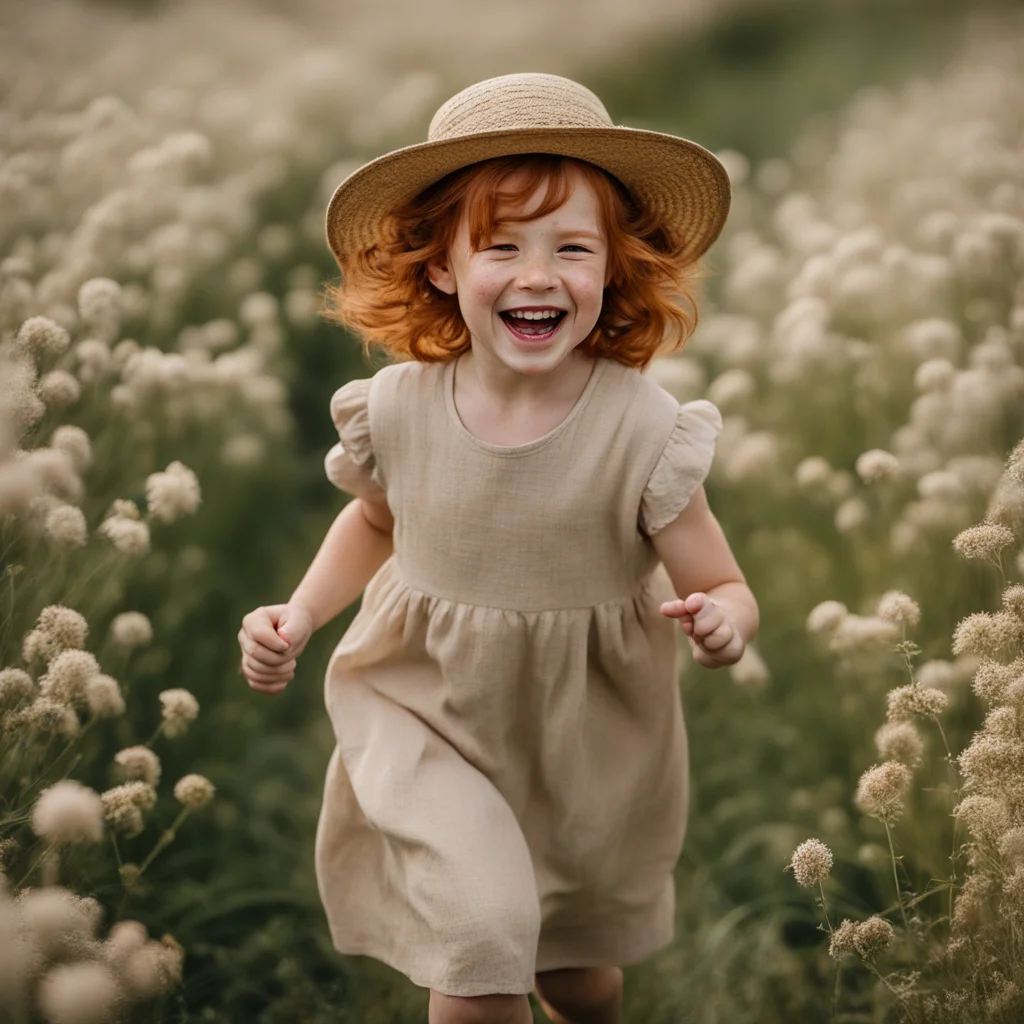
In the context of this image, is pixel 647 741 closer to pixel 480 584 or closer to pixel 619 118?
pixel 480 584

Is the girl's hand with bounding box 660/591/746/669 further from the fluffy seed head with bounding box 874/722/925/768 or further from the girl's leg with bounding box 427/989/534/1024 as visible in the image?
the girl's leg with bounding box 427/989/534/1024

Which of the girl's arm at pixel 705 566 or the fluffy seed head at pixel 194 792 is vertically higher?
the girl's arm at pixel 705 566

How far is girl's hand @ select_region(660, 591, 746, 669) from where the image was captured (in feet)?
6.61

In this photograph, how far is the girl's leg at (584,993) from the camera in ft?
A: 8.40

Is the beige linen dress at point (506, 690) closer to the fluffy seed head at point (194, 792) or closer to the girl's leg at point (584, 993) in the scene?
the girl's leg at point (584, 993)

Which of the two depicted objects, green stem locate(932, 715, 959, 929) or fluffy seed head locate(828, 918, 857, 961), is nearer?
fluffy seed head locate(828, 918, 857, 961)

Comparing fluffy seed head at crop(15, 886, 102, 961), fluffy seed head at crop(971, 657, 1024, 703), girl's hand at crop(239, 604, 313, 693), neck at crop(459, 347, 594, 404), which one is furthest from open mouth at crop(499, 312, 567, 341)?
fluffy seed head at crop(15, 886, 102, 961)

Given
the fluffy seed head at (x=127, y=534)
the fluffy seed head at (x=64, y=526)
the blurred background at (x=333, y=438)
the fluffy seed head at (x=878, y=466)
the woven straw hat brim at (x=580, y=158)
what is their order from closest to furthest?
the woven straw hat brim at (x=580, y=158)
the fluffy seed head at (x=64, y=526)
the fluffy seed head at (x=127, y=534)
the fluffy seed head at (x=878, y=466)
the blurred background at (x=333, y=438)

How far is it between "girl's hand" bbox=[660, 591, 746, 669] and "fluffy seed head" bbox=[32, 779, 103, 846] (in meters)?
0.95

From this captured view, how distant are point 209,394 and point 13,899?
67.5 inches

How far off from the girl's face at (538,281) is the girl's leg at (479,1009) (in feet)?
3.36

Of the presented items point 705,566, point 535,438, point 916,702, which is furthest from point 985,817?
point 535,438

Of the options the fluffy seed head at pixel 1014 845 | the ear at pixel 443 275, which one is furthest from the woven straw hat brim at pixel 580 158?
the fluffy seed head at pixel 1014 845

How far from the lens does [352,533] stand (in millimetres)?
2525
